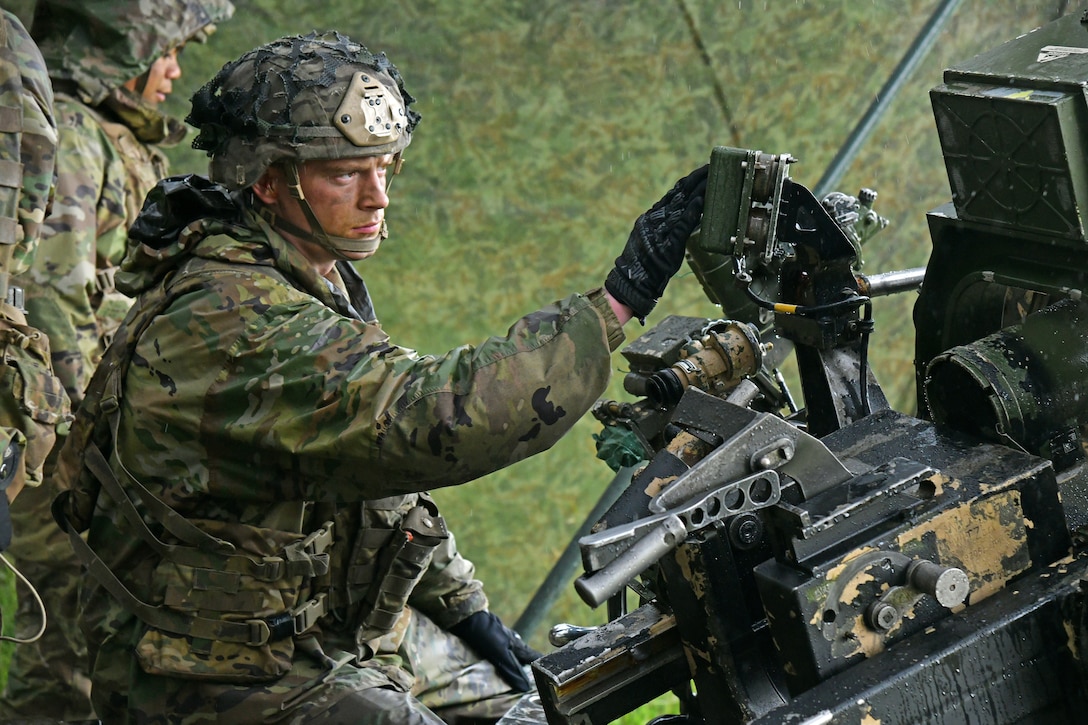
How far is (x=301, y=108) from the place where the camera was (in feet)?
9.85

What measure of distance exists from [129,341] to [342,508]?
0.61 meters

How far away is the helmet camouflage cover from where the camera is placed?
2998 millimetres

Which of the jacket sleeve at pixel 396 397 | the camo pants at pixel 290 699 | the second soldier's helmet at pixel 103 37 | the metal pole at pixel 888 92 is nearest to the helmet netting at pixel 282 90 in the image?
the jacket sleeve at pixel 396 397

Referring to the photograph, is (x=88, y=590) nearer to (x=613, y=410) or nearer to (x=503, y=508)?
(x=613, y=410)

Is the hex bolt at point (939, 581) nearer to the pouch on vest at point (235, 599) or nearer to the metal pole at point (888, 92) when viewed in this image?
the pouch on vest at point (235, 599)

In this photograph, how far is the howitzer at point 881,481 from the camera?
2289 millimetres

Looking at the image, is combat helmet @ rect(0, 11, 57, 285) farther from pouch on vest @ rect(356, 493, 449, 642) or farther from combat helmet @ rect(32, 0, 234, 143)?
pouch on vest @ rect(356, 493, 449, 642)

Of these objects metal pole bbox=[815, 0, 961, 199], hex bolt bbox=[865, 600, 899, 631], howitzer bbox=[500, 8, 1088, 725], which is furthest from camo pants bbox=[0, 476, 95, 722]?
metal pole bbox=[815, 0, 961, 199]

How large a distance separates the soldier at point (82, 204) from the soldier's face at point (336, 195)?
5.93 ft

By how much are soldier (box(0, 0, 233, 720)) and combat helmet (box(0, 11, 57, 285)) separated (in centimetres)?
58

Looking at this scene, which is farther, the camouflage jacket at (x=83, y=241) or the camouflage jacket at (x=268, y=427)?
the camouflage jacket at (x=83, y=241)

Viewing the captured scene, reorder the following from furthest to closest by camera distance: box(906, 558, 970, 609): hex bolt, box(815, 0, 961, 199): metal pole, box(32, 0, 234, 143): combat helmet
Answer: box(815, 0, 961, 199): metal pole → box(32, 0, 234, 143): combat helmet → box(906, 558, 970, 609): hex bolt

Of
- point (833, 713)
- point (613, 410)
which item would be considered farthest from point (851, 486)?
point (613, 410)

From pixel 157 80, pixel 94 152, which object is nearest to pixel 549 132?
pixel 157 80
